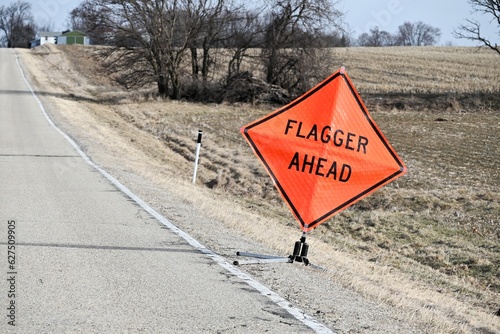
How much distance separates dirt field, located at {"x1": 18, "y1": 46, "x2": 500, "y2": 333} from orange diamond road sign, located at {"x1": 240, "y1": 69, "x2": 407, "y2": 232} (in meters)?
0.82

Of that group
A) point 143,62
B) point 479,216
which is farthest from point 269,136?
point 143,62

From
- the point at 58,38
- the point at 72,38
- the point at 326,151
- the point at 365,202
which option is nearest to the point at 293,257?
the point at 326,151

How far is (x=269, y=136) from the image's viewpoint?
7.91 metres

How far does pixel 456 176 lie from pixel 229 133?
11.7 meters

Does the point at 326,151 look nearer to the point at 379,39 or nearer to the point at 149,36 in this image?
the point at 149,36

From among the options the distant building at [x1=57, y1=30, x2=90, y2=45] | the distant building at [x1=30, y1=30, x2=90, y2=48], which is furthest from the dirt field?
the distant building at [x1=30, y1=30, x2=90, y2=48]

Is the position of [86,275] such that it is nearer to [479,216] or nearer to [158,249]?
[158,249]

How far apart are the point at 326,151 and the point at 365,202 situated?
35.6 ft

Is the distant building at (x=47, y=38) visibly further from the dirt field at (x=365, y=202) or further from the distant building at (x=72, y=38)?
the dirt field at (x=365, y=202)

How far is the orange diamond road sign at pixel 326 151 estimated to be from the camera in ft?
25.3

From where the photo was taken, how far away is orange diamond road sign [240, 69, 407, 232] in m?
7.71

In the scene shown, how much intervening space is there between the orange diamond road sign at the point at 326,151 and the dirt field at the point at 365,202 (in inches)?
32.1

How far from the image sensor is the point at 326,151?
25.3ft

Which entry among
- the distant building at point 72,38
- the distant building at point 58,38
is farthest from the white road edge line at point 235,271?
the distant building at point 58,38
